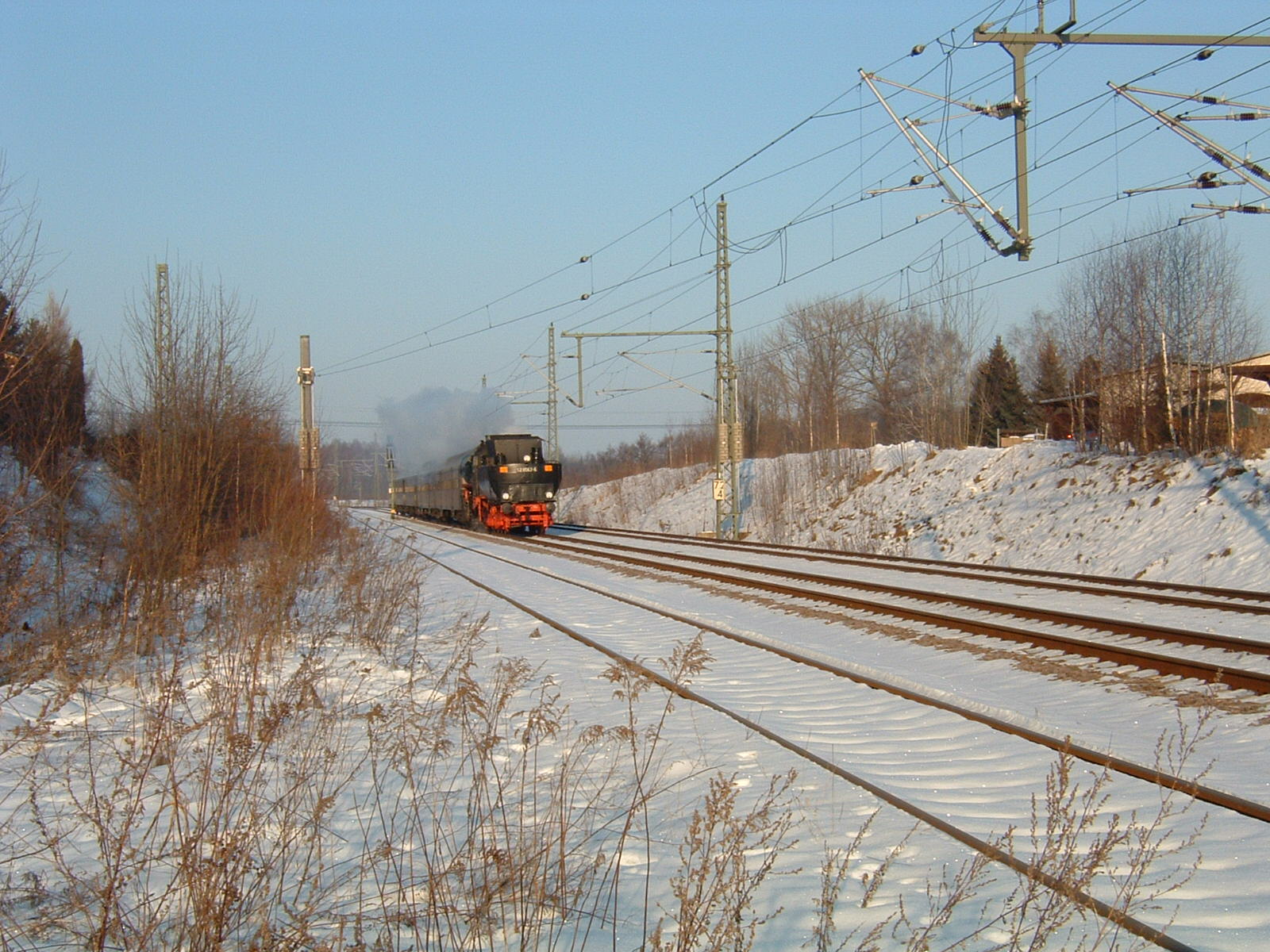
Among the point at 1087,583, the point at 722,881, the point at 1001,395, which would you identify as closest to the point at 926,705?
the point at 722,881

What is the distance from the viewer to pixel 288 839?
167 inches

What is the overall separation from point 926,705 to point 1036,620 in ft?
15.2

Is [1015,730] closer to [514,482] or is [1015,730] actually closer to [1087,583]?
[1087,583]

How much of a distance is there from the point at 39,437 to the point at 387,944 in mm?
12912

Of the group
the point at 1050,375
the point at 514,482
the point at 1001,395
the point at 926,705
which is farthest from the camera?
the point at 1001,395

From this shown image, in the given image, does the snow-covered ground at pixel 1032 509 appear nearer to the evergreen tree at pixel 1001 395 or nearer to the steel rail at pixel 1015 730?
the steel rail at pixel 1015 730

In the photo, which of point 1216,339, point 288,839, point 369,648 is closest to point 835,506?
point 1216,339

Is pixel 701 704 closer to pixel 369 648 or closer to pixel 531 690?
pixel 531 690

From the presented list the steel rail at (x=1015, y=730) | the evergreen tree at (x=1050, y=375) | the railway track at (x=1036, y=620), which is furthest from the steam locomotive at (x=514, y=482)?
the evergreen tree at (x=1050, y=375)

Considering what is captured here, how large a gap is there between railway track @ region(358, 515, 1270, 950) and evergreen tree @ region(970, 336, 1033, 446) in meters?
46.3

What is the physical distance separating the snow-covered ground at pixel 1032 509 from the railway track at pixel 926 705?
980cm

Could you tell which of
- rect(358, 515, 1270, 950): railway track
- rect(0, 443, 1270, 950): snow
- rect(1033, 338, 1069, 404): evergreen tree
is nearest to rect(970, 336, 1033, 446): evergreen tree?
rect(1033, 338, 1069, 404): evergreen tree

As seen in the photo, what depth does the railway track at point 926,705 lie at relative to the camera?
4.36 metres

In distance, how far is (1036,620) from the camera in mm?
11953
